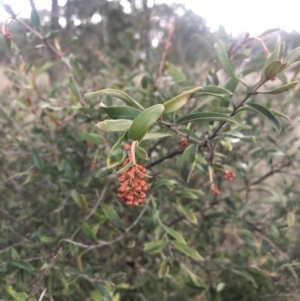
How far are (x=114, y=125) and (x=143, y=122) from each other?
0.04 m

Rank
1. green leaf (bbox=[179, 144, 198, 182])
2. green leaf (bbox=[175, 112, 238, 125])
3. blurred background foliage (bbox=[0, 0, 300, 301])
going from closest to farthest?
green leaf (bbox=[175, 112, 238, 125]) < green leaf (bbox=[179, 144, 198, 182]) < blurred background foliage (bbox=[0, 0, 300, 301])

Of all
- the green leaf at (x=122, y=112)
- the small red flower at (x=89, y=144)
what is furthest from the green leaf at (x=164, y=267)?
the green leaf at (x=122, y=112)

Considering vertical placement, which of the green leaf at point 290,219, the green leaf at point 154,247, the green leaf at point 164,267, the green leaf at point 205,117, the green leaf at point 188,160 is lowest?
the green leaf at point 164,267

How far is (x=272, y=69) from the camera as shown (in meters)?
0.61

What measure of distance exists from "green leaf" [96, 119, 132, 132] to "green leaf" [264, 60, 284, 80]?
0.23m

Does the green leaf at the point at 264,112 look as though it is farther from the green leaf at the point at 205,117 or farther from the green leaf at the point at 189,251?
the green leaf at the point at 189,251

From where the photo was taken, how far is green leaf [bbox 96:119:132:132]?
51 centimetres

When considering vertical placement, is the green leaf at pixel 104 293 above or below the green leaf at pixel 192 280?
above

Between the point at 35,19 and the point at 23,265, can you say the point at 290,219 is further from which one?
the point at 35,19

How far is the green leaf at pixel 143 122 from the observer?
495 millimetres

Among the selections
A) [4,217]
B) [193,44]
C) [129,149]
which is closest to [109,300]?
[4,217]

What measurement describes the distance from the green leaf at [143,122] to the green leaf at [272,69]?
20cm

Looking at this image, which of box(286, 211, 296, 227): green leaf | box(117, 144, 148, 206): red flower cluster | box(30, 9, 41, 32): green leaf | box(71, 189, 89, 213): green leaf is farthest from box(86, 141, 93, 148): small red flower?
box(117, 144, 148, 206): red flower cluster

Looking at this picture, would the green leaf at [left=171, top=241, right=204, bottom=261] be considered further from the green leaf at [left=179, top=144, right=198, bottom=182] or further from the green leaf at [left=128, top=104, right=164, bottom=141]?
the green leaf at [left=128, top=104, right=164, bottom=141]
